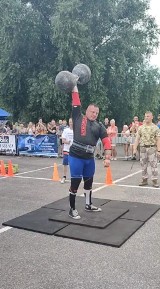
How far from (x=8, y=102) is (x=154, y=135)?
16801mm

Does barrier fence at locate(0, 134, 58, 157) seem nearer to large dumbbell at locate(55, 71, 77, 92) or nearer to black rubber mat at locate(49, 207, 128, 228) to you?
black rubber mat at locate(49, 207, 128, 228)

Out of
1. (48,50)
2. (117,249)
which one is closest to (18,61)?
(48,50)

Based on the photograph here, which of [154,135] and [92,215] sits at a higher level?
[154,135]

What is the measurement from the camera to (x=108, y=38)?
22.3 meters

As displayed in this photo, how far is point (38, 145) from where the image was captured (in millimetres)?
15445

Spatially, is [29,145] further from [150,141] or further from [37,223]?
[37,223]

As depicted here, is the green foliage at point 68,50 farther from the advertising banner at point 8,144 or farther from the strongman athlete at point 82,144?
the strongman athlete at point 82,144

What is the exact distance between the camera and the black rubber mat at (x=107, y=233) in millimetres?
4680

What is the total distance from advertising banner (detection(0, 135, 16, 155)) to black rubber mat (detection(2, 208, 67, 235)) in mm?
10268

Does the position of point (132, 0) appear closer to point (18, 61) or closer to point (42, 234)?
point (18, 61)

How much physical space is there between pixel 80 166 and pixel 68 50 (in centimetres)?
1502

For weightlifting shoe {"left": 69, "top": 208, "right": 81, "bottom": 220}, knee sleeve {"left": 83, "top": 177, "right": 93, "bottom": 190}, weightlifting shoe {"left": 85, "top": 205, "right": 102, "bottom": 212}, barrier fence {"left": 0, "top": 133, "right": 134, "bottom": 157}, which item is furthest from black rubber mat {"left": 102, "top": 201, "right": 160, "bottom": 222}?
barrier fence {"left": 0, "top": 133, "right": 134, "bottom": 157}

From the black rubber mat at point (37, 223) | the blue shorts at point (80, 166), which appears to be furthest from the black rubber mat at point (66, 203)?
the blue shorts at point (80, 166)

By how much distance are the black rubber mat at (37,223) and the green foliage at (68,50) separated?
14535 millimetres
